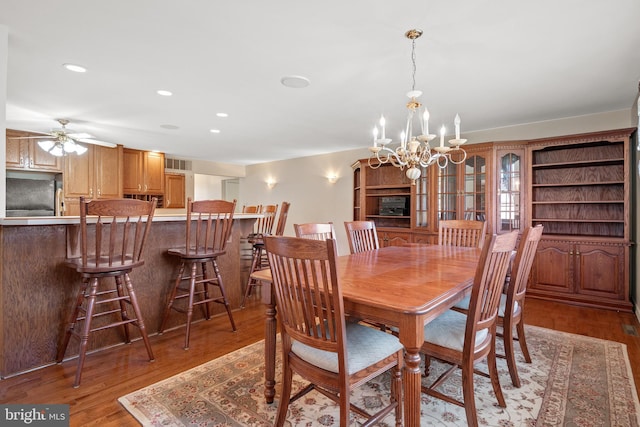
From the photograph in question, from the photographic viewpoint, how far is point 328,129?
182 inches

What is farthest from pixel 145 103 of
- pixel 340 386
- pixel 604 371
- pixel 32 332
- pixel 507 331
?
pixel 604 371

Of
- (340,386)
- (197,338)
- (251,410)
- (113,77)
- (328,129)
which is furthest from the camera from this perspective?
(328,129)

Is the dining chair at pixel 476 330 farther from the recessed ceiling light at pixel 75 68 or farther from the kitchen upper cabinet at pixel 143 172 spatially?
the kitchen upper cabinet at pixel 143 172

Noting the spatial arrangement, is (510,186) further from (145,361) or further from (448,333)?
(145,361)

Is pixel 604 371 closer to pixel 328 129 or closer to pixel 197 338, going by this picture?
pixel 197 338

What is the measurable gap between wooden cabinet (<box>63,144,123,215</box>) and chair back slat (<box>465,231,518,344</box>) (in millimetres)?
5960

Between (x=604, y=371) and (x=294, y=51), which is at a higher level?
(x=294, y=51)

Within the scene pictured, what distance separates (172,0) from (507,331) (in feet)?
8.72

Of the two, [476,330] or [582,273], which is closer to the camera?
[476,330]

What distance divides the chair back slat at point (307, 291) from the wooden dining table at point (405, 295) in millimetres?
86

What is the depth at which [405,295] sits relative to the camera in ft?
4.42

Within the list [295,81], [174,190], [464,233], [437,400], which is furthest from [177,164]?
[437,400]

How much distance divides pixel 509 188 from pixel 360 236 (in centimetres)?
243

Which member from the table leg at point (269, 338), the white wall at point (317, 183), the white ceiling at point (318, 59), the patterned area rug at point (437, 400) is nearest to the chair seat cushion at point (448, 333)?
the patterned area rug at point (437, 400)
